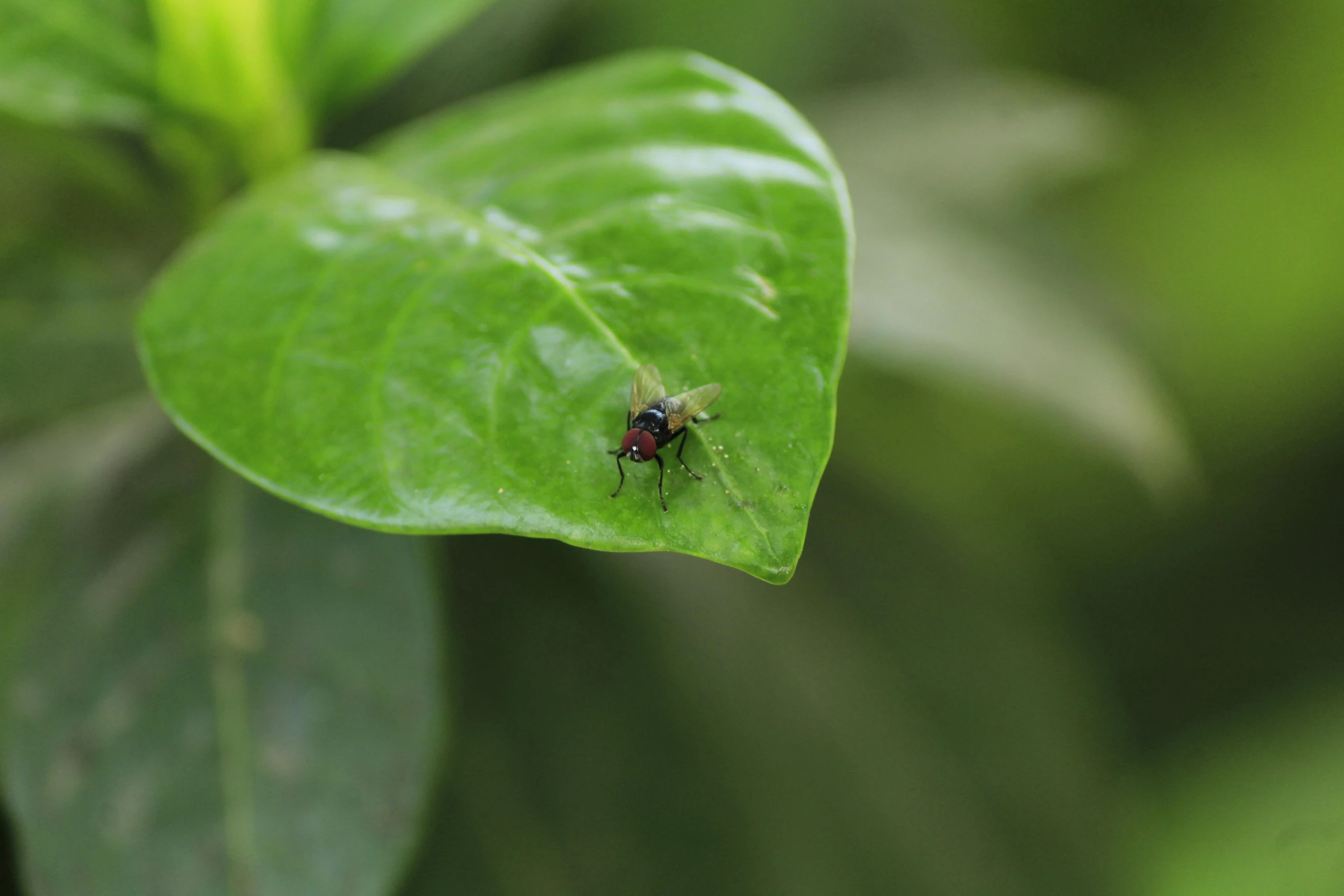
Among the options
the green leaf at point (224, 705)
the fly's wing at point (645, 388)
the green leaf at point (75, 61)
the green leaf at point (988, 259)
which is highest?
the fly's wing at point (645, 388)

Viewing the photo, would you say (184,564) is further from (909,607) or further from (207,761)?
(909,607)

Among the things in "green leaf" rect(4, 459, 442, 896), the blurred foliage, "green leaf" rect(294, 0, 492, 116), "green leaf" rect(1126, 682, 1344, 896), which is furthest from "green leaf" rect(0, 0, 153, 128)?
"green leaf" rect(1126, 682, 1344, 896)

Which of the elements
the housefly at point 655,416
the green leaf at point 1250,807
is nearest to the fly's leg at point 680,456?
the housefly at point 655,416

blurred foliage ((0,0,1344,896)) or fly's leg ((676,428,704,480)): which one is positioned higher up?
fly's leg ((676,428,704,480))

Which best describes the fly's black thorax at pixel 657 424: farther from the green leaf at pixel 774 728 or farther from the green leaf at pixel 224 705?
the green leaf at pixel 774 728

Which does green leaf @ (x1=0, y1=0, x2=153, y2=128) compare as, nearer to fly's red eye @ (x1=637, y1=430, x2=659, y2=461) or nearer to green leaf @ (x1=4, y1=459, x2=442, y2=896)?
green leaf @ (x1=4, y1=459, x2=442, y2=896)

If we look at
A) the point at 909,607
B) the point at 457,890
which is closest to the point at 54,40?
the point at 457,890

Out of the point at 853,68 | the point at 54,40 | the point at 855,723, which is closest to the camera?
the point at 54,40
